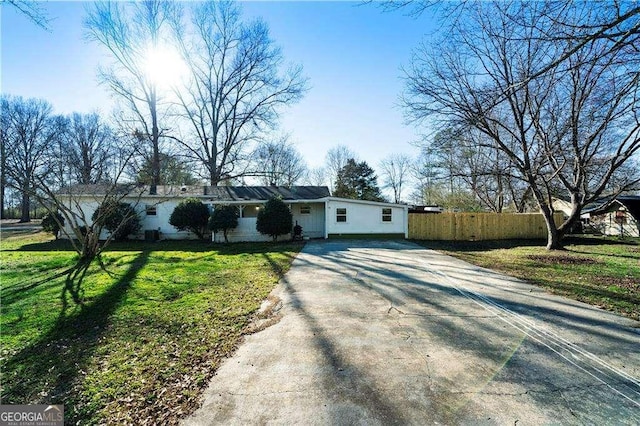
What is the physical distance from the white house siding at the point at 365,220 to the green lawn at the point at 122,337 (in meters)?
9.93

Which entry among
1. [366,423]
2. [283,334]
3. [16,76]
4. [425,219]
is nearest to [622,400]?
[366,423]

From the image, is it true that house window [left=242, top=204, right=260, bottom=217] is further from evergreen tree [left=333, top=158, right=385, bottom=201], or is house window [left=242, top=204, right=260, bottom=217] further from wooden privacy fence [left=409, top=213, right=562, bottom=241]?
evergreen tree [left=333, top=158, right=385, bottom=201]

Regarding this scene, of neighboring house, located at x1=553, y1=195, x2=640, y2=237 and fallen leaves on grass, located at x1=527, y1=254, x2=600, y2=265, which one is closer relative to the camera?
fallen leaves on grass, located at x1=527, y1=254, x2=600, y2=265

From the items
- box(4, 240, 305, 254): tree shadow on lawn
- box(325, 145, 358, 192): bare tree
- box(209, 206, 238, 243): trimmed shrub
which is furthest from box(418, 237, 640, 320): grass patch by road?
box(325, 145, 358, 192): bare tree

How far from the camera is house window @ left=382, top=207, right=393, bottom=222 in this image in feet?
57.6

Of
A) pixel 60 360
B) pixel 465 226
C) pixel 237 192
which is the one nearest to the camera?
pixel 60 360

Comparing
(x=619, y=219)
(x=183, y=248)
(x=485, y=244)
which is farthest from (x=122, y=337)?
(x=619, y=219)

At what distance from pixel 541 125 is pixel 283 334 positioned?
1407cm

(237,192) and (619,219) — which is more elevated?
(237,192)

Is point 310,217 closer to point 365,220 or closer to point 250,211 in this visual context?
point 365,220

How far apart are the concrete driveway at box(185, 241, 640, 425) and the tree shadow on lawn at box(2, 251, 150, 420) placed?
→ 1.45m

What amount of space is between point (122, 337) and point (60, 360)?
66cm

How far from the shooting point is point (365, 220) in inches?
688

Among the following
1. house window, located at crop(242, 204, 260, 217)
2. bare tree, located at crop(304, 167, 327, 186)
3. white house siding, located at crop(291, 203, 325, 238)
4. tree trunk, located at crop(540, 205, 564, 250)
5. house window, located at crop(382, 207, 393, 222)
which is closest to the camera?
tree trunk, located at crop(540, 205, 564, 250)
